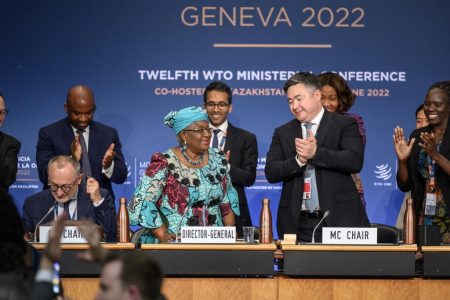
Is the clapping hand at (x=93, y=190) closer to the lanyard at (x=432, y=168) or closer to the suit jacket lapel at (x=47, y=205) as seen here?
the suit jacket lapel at (x=47, y=205)

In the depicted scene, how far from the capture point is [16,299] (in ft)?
9.19

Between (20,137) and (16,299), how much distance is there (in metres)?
5.73

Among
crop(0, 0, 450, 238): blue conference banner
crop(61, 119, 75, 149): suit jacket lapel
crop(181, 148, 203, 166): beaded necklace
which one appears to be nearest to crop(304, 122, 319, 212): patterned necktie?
crop(181, 148, 203, 166): beaded necklace

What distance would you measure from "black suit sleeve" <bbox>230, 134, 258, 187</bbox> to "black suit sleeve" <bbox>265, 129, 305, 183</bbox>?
2.25ft

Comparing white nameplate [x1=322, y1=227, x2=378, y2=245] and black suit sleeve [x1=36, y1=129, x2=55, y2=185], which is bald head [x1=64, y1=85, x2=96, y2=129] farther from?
white nameplate [x1=322, y1=227, x2=378, y2=245]

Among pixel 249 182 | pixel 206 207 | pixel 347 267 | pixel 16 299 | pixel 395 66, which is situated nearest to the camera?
pixel 16 299

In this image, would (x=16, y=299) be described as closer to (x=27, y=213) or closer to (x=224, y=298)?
(x=224, y=298)

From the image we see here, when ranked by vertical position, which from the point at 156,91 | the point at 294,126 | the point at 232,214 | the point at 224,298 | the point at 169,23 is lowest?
the point at 224,298

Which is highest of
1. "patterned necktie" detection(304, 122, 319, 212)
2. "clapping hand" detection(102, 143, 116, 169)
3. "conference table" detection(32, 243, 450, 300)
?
"clapping hand" detection(102, 143, 116, 169)

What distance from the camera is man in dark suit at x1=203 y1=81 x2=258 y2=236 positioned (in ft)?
22.5

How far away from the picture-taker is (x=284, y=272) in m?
5.23

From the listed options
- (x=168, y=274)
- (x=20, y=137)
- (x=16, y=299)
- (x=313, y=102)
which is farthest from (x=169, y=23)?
(x=16, y=299)

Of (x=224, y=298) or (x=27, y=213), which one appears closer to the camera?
(x=224, y=298)

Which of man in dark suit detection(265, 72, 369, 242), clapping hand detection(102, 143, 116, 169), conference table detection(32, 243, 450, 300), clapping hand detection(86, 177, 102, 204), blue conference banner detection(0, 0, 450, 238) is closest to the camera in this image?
conference table detection(32, 243, 450, 300)
